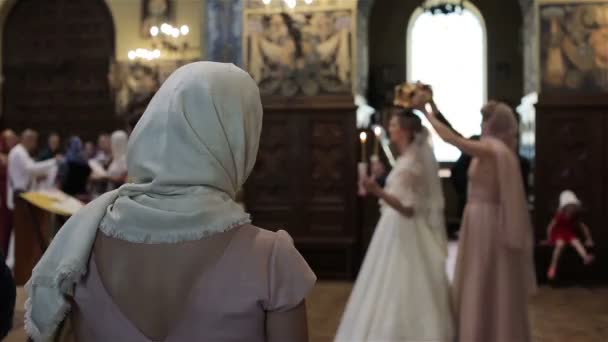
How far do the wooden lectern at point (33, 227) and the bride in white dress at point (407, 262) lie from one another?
2638 mm

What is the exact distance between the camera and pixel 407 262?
17.9 feet

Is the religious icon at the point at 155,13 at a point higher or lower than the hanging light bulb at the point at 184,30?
higher

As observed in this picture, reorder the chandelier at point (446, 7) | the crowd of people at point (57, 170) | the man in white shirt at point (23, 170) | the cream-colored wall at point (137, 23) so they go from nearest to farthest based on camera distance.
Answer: the crowd of people at point (57, 170) < the man in white shirt at point (23, 170) < the cream-colored wall at point (137, 23) < the chandelier at point (446, 7)

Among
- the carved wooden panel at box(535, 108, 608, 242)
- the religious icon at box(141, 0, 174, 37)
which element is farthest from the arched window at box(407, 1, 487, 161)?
Answer: the carved wooden panel at box(535, 108, 608, 242)

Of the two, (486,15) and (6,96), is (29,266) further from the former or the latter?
(486,15)

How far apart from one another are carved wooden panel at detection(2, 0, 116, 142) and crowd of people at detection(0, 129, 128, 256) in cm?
170

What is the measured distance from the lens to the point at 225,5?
10258 mm

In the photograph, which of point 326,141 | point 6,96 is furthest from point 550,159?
point 6,96

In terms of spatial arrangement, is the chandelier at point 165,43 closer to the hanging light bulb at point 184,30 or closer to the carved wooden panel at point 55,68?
the hanging light bulb at point 184,30

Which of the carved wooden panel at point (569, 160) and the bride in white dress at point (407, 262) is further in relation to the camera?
the carved wooden panel at point (569, 160)

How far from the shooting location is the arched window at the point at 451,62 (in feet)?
55.2

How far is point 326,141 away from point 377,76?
7120mm

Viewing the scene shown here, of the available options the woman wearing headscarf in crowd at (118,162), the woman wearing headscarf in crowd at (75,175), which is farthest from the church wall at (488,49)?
the woman wearing headscarf in crowd at (118,162)

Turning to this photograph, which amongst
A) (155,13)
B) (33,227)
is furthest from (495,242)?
(155,13)
